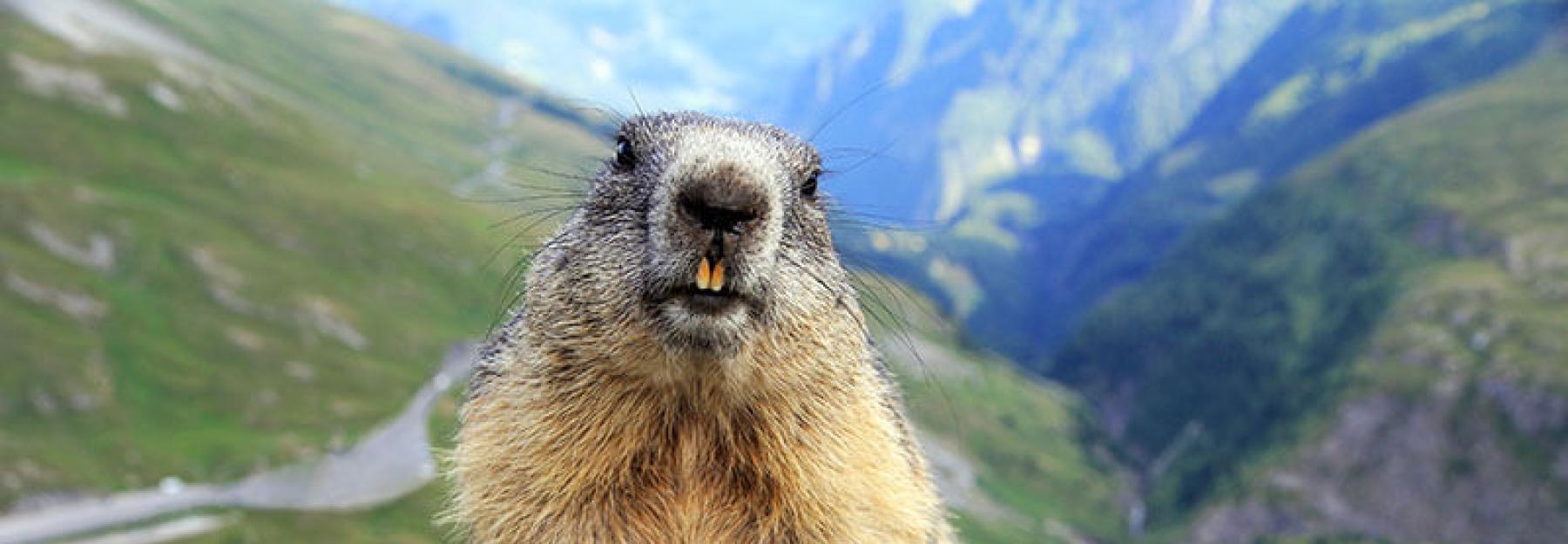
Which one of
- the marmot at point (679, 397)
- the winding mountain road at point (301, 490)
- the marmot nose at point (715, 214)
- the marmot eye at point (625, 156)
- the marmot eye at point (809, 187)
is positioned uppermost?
the marmot eye at point (809, 187)

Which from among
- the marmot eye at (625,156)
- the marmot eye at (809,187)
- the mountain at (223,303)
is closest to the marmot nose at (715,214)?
the marmot eye at (625,156)

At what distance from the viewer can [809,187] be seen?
719cm

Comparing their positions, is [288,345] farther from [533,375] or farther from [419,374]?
[533,375]

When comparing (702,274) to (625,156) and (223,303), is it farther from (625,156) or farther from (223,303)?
(223,303)

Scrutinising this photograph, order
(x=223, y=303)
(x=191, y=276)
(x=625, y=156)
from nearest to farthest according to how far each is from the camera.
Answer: (x=625, y=156), (x=191, y=276), (x=223, y=303)

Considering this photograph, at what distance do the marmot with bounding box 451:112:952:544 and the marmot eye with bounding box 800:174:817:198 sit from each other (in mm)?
30

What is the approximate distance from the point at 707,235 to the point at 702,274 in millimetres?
200

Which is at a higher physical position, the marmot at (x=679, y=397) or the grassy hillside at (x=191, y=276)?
the marmot at (x=679, y=397)

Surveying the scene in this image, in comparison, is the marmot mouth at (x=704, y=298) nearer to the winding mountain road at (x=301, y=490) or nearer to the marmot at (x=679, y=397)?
the marmot at (x=679, y=397)

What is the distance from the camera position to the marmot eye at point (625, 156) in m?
6.89

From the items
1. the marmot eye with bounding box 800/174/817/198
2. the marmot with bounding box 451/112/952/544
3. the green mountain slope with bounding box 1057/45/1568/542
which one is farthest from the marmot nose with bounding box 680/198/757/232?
the green mountain slope with bounding box 1057/45/1568/542

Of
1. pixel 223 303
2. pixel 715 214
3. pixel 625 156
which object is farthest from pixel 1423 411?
pixel 715 214

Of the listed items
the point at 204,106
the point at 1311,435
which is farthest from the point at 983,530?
the point at 204,106

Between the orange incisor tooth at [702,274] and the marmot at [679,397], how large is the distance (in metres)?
0.16
